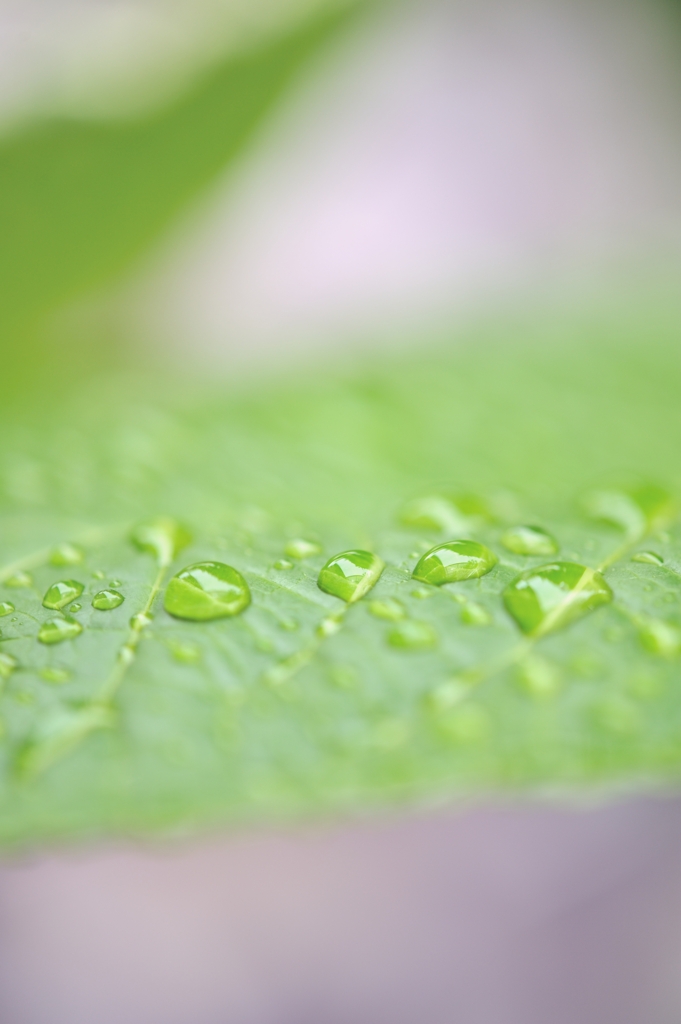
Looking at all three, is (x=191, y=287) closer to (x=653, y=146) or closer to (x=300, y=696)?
(x=300, y=696)

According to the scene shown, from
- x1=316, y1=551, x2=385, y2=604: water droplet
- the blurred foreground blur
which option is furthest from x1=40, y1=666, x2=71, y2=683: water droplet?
the blurred foreground blur

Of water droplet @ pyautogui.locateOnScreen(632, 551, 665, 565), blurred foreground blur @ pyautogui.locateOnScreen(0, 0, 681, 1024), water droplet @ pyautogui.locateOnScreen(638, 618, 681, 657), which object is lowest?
blurred foreground blur @ pyautogui.locateOnScreen(0, 0, 681, 1024)

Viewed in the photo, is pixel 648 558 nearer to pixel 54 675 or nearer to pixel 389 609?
pixel 389 609

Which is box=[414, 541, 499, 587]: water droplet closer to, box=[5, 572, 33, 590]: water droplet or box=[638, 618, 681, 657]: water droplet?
box=[638, 618, 681, 657]: water droplet

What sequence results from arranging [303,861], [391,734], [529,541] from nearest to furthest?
[391,734], [529,541], [303,861]

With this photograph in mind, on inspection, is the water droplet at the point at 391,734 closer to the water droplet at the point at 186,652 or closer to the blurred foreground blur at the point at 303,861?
the water droplet at the point at 186,652

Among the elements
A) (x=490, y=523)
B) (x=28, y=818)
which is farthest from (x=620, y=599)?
(x=28, y=818)

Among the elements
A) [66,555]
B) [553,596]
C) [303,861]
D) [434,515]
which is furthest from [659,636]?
[303,861]

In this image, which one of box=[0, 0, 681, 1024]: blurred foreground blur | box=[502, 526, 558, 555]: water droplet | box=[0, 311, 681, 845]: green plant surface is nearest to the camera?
box=[0, 311, 681, 845]: green plant surface
